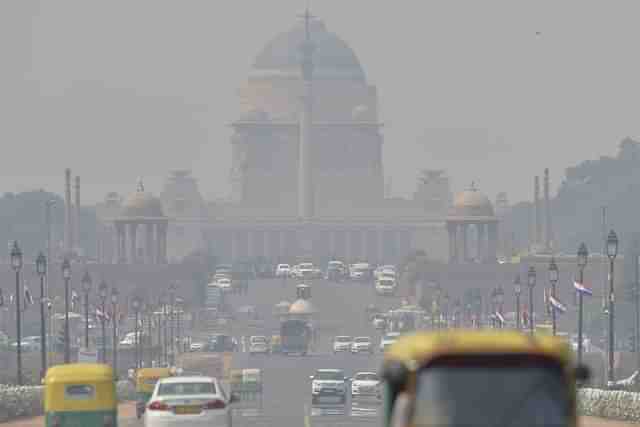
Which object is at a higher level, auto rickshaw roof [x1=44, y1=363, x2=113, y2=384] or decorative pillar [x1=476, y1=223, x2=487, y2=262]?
decorative pillar [x1=476, y1=223, x2=487, y2=262]

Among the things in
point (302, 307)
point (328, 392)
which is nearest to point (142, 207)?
point (302, 307)

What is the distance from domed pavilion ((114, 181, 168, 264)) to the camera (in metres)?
180

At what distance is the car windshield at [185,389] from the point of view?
32.7 metres

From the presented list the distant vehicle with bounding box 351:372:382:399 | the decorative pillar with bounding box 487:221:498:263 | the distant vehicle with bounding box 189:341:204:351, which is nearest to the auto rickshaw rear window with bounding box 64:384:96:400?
the distant vehicle with bounding box 351:372:382:399

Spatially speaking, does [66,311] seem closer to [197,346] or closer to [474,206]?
[197,346]

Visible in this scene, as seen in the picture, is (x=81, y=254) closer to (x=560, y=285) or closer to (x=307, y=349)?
(x=560, y=285)

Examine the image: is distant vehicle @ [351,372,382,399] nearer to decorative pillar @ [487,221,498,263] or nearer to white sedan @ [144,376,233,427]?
white sedan @ [144,376,233,427]

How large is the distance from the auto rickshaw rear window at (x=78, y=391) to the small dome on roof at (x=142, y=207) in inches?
5733

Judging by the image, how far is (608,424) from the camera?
4541 cm

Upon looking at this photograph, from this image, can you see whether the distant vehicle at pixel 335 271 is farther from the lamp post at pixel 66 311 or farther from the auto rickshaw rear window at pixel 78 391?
the auto rickshaw rear window at pixel 78 391

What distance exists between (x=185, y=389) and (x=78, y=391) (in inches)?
99.3

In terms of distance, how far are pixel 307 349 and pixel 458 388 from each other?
9844 cm

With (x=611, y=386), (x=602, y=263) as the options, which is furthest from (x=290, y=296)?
(x=611, y=386)

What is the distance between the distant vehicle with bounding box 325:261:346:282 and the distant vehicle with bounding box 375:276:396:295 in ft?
26.2
